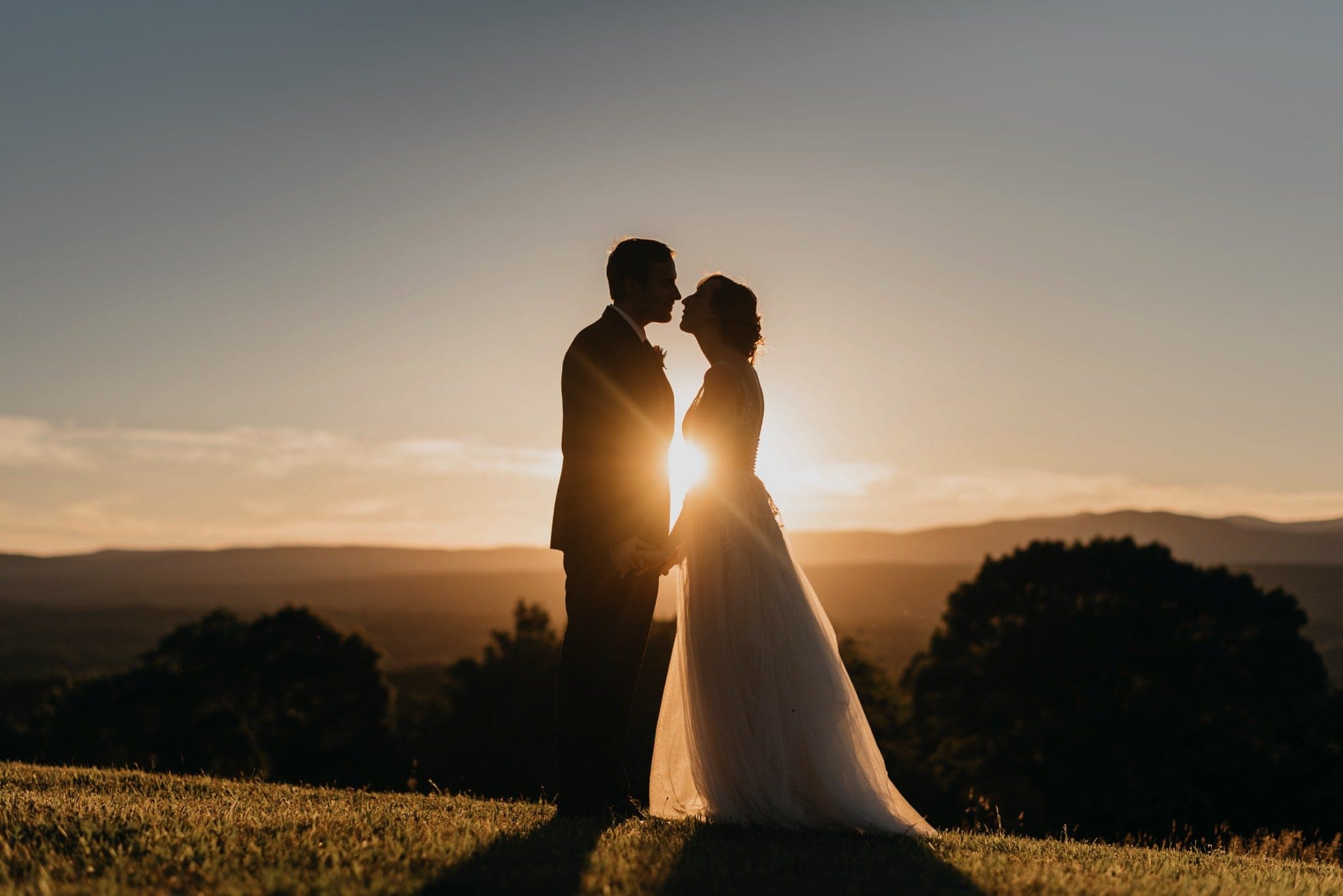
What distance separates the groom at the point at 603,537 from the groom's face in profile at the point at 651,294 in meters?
0.25

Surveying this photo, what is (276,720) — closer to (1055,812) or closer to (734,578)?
(1055,812)

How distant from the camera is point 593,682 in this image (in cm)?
772

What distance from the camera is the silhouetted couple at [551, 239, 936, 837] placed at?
7.57m

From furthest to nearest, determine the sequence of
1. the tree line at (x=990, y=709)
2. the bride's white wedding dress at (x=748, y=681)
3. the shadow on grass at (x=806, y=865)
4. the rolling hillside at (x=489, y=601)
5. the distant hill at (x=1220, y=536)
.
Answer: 1. the distant hill at (x=1220, y=536)
2. the rolling hillside at (x=489, y=601)
3. the tree line at (x=990, y=709)
4. the bride's white wedding dress at (x=748, y=681)
5. the shadow on grass at (x=806, y=865)

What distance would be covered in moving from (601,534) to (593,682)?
1.05m

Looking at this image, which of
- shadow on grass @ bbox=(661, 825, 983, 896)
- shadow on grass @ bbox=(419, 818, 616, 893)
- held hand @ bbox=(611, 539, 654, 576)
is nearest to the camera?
shadow on grass @ bbox=(419, 818, 616, 893)

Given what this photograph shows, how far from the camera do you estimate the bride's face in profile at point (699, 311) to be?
8.55 meters

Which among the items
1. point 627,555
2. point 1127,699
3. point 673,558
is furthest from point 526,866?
point 1127,699

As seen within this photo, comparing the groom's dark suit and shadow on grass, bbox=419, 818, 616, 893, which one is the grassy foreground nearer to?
shadow on grass, bbox=419, 818, 616, 893

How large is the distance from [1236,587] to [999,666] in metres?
8.40

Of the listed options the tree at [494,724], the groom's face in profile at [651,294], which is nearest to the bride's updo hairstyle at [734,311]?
the groom's face in profile at [651,294]

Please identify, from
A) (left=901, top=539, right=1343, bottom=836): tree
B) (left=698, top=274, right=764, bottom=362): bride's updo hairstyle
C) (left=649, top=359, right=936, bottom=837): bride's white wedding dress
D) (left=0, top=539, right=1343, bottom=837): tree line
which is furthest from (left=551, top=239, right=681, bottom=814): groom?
(left=901, top=539, right=1343, bottom=836): tree

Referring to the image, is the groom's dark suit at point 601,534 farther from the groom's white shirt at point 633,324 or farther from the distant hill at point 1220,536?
the distant hill at point 1220,536

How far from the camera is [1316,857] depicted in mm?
11078
